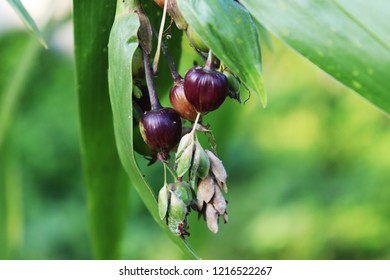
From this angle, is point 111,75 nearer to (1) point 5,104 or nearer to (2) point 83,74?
(2) point 83,74

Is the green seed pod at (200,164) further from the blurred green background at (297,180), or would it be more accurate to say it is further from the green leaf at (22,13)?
the blurred green background at (297,180)

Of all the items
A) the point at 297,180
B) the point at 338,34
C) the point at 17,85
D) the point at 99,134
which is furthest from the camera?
the point at 297,180

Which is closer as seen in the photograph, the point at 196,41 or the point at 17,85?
the point at 196,41

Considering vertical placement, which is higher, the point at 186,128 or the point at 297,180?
the point at 186,128

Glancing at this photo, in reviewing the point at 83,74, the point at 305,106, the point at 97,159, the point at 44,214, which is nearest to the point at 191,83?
the point at 83,74

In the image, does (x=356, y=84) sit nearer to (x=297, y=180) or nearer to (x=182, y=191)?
(x=182, y=191)

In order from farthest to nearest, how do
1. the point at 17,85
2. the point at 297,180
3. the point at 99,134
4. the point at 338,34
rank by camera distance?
1. the point at 297,180
2. the point at 17,85
3. the point at 99,134
4. the point at 338,34

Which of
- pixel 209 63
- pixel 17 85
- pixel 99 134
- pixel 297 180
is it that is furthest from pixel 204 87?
pixel 297 180

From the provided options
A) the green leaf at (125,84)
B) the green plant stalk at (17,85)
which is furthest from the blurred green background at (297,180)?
the green leaf at (125,84)
